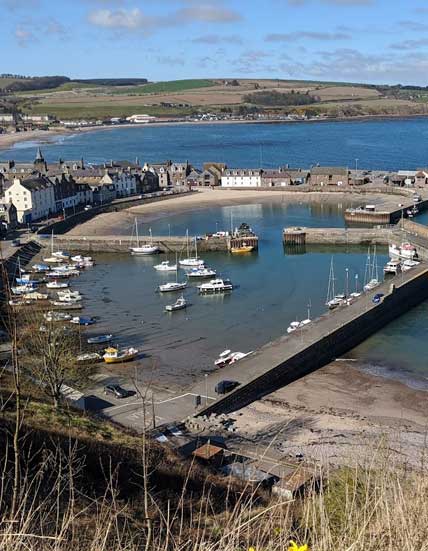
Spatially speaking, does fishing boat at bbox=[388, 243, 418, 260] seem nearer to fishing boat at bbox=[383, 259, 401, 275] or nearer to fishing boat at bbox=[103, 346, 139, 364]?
fishing boat at bbox=[383, 259, 401, 275]

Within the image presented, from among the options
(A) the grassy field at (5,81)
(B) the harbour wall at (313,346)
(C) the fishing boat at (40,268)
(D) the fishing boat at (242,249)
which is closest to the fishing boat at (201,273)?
(D) the fishing boat at (242,249)

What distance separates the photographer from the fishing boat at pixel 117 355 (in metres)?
16.1

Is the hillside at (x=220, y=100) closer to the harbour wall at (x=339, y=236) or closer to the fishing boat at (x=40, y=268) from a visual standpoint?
the harbour wall at (x=339, y=236)

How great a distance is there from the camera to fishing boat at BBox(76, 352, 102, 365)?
51.1ft

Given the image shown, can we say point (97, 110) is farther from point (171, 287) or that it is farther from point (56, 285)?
point (171, 287)

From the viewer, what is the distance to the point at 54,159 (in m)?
66.5

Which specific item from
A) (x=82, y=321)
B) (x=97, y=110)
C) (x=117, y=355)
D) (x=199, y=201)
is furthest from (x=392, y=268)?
(x=97, y=110)

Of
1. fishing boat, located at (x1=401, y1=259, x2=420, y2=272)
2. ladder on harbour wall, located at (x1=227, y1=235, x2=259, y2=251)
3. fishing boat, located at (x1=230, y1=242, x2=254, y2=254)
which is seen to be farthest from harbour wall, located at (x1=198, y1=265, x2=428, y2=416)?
ladder on harbour wall, located at (x1=227, y1=235, x2=259, y2=251)

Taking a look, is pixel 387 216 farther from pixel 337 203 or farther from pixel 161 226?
pixel 161 226

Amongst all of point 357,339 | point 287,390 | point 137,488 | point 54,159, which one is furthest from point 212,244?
point 54,159

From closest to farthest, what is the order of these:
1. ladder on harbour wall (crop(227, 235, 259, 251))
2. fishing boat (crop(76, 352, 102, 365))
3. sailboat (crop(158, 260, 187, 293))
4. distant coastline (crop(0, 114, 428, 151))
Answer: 1. fishing boat (crop(76, 352, 102, 365))
2. sailboat (crop(158, 260, 187, 293))
3. ladder on harbour wall (crop(227, 235, 259, 251))
4. distant coastline (crop(0, 114, 428, 151))

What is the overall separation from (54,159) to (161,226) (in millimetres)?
35287

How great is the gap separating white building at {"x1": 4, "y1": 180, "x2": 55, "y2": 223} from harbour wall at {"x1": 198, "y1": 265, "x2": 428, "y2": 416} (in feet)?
65.3

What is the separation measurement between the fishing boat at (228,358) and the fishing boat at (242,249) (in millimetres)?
12974
